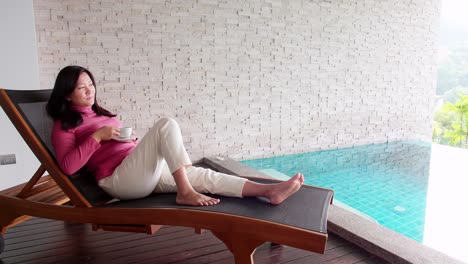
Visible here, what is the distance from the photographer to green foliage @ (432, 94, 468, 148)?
12.0 meters

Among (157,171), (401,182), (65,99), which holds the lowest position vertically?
(401,182)

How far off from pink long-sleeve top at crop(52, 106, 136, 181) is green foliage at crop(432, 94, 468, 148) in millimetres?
12240

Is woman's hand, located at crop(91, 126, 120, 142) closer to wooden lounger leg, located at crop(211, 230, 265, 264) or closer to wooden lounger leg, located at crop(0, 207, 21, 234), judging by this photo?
wooden lounger leg, located at crop(0, 207, 21, 234)

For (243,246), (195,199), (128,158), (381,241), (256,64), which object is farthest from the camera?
(256,64)

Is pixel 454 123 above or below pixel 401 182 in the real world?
below

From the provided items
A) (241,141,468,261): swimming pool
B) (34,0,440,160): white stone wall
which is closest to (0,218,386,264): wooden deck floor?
(241,141,468,261): swimming pool

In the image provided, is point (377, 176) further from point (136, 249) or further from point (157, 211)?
point (157, 211)

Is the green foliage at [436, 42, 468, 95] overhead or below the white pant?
overhead

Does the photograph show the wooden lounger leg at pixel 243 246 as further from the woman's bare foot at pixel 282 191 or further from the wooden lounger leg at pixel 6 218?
the wooden lounger leg at pixel 6 218

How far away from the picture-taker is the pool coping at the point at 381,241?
223 centimetres

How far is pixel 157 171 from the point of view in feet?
7.29

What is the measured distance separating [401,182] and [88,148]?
4.55 metres

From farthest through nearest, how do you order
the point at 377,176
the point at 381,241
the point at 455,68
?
the point at 455,68 → the point at 377,176 → the point at 381,241

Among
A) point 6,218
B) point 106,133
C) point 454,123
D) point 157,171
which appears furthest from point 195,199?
point 454,123
